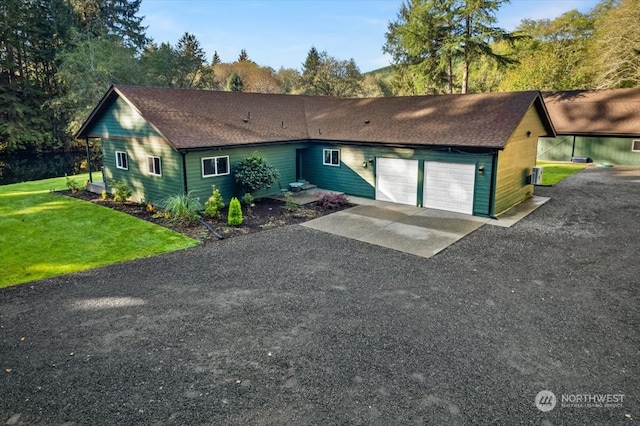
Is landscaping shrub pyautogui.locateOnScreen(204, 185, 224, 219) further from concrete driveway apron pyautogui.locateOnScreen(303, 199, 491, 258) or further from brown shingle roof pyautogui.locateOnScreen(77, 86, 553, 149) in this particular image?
concrete driveway apron pyautogui.locateOnScreen(303, 199, 491, 258)

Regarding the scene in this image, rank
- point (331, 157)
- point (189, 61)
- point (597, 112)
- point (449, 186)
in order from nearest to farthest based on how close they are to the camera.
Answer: point (449, 186) → point (331, 157) → point (597, 112) → point (189, 61)

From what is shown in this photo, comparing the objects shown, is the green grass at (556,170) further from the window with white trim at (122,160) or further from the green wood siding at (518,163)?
the window with white trim at (122,160)

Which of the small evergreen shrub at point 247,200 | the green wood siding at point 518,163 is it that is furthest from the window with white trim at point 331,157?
the green wood siding at point 518,163

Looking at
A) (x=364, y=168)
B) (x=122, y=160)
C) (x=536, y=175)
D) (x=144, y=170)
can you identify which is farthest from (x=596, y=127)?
(x=122, y=160)

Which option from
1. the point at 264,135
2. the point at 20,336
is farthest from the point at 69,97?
the point at 20,336

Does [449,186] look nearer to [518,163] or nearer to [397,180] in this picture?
[397,180]

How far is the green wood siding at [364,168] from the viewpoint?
13172mm

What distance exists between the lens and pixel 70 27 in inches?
1388

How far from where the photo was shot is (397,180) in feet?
50.4

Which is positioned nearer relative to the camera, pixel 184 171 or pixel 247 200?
pixel 184 171

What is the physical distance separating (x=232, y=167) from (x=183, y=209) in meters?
3.16

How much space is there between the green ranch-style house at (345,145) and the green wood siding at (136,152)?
0.14 ft

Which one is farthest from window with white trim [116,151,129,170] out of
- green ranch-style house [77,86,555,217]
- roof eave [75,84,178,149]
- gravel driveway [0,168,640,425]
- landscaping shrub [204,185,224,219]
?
gravel driveway [0,168,640,425]

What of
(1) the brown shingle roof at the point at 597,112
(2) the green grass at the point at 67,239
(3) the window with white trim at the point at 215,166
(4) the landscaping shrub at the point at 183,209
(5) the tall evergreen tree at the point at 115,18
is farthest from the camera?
(5) the tall evergreen tree at the point at 115,18
